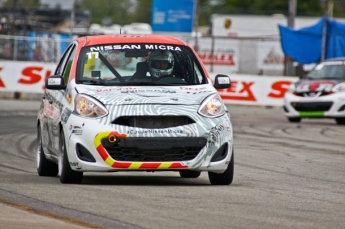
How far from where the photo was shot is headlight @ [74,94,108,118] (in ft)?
29.1

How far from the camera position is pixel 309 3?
83.1m

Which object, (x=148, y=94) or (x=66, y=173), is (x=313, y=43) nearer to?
(x=148, y=94)

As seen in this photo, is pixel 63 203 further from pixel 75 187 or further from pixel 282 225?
pixel 282 225

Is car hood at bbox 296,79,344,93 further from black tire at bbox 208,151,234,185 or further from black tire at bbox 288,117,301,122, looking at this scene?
black tire at bbox 208,151,234,185

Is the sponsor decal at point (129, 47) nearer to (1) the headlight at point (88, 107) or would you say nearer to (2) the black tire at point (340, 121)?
(1) the headlight at point (88, 107)

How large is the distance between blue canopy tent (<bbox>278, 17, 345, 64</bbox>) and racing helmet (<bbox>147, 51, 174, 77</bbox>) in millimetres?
20504

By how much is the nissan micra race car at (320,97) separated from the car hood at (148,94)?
40.4ft

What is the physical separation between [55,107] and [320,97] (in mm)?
12611

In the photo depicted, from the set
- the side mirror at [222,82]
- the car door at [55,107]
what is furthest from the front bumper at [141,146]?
the side mirror at [222,82]

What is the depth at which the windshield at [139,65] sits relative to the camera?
9.67m

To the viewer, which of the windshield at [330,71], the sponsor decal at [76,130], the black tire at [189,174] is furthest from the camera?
the windshield at [330,71]

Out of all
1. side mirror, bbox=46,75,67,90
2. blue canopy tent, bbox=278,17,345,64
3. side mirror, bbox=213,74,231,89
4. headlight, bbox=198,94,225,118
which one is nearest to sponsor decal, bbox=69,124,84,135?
side mirror, bbox=46,75,67,90

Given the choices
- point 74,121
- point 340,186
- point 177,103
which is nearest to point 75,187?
point 74,121

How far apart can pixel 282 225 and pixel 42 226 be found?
5.43 ft
